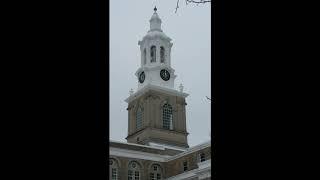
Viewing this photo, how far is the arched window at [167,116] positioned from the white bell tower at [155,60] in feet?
9.40

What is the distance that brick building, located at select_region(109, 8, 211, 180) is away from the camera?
52.2m

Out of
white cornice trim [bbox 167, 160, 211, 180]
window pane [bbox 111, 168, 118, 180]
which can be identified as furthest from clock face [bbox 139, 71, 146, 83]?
white cornice trim [bbox 167, 160, 211, 180]

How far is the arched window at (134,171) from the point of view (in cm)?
5281

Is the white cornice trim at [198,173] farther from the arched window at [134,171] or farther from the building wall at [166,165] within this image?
the arched window at [134,171]

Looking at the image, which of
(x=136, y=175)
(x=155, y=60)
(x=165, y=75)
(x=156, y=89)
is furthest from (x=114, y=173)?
(x=155, y=60)

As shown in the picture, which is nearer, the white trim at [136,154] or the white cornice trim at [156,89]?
the white trim at [136,154]

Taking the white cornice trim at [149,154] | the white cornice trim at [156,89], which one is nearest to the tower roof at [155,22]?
the white cornice trim at [156,89]

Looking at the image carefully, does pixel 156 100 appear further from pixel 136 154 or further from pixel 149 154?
pixel 136 154
